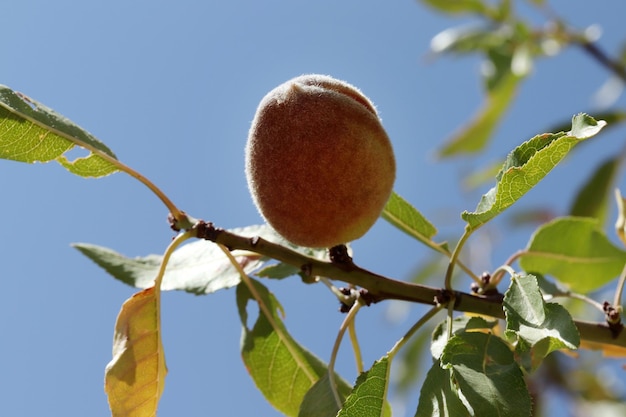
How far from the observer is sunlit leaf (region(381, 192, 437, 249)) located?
1.87 meters

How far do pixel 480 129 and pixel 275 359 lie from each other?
7.65 feet

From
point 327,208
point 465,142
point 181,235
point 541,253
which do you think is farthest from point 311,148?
point 465,142

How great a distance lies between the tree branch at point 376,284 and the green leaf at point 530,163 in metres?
0.20

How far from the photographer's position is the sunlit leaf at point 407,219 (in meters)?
1.87

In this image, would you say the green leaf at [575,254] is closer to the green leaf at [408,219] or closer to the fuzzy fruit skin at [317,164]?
the green leaf at [408,219]

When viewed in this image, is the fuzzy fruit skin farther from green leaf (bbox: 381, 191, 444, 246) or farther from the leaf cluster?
green leaf (bbox: 381, 191, 444, 246)

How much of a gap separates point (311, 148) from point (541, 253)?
35.0 inches

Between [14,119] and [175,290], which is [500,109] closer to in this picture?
[175,290]

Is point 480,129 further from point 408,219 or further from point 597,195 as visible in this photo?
point 408,219

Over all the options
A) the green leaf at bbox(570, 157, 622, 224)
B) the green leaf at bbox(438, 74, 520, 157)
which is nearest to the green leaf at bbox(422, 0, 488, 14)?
the green leaf at bbox(438, 74, 520, 157)

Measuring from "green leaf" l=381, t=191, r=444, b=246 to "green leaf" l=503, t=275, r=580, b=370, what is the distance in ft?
1.77

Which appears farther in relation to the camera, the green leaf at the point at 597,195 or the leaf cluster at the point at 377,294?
the green leaf at the point at 597,195

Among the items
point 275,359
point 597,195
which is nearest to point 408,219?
point 275,359

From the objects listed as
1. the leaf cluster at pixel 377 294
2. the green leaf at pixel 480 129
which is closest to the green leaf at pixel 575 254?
the leaf cluster at pixel 377 294
